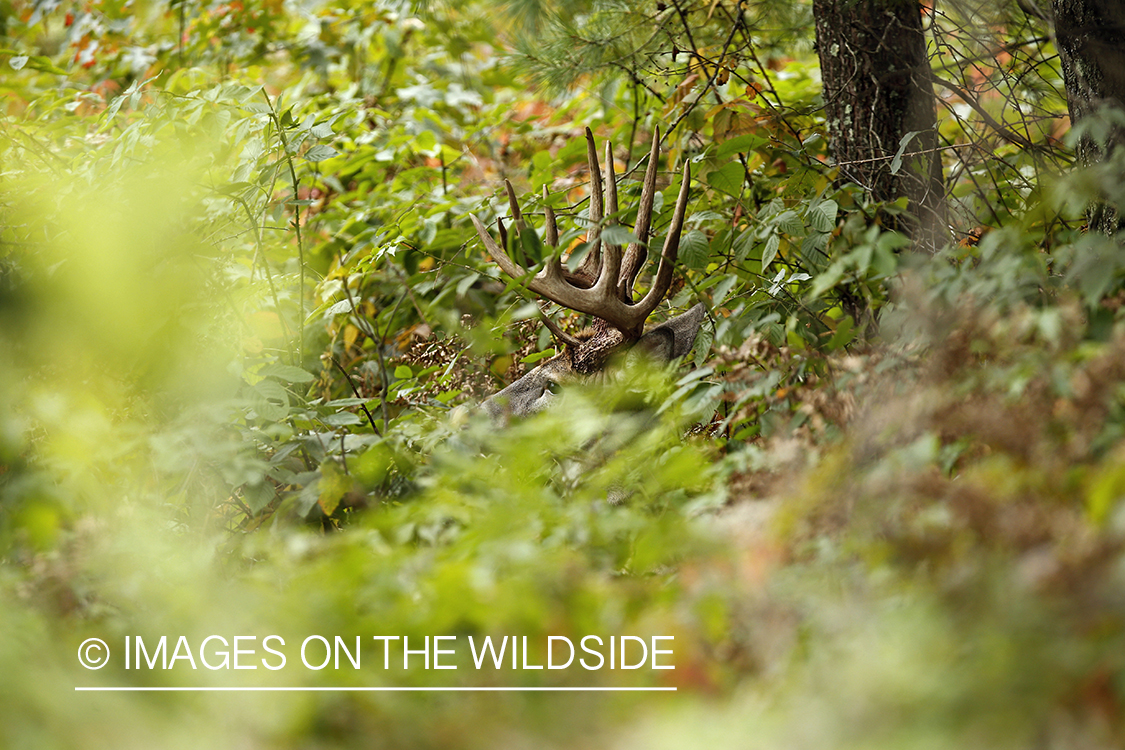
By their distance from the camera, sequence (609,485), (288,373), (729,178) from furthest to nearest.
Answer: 1. (729,178)
2. (288,373)
3. (609,485)

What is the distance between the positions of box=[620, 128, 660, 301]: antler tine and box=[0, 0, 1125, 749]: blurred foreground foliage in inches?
5.6

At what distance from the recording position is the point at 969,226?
8.51ft

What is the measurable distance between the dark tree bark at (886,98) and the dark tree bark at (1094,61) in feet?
1.66

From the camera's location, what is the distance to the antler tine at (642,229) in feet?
7.47


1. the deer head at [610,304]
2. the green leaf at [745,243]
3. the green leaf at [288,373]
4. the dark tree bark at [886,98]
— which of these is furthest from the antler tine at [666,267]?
the green leaf at [288,373]

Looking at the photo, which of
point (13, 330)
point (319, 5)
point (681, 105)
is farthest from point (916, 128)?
point (319, 5)

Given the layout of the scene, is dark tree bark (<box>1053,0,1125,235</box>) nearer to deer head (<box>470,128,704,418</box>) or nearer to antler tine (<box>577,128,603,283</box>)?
deer head (<box>470,128,704,418</box>)

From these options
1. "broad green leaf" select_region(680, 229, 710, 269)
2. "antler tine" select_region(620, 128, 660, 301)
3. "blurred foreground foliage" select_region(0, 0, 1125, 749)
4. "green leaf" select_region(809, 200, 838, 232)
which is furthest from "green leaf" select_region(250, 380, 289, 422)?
"green leaf" select_region(809, 200, 838, 232)

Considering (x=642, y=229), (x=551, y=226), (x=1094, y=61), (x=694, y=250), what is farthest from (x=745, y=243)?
(x=1094, y=61)

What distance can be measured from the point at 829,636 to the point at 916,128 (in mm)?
2111

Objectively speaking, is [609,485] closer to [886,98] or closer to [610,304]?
[610,304]

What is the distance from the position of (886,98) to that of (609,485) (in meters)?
1.68

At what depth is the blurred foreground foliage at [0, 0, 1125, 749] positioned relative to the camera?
0.91m

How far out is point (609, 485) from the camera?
1.78m
